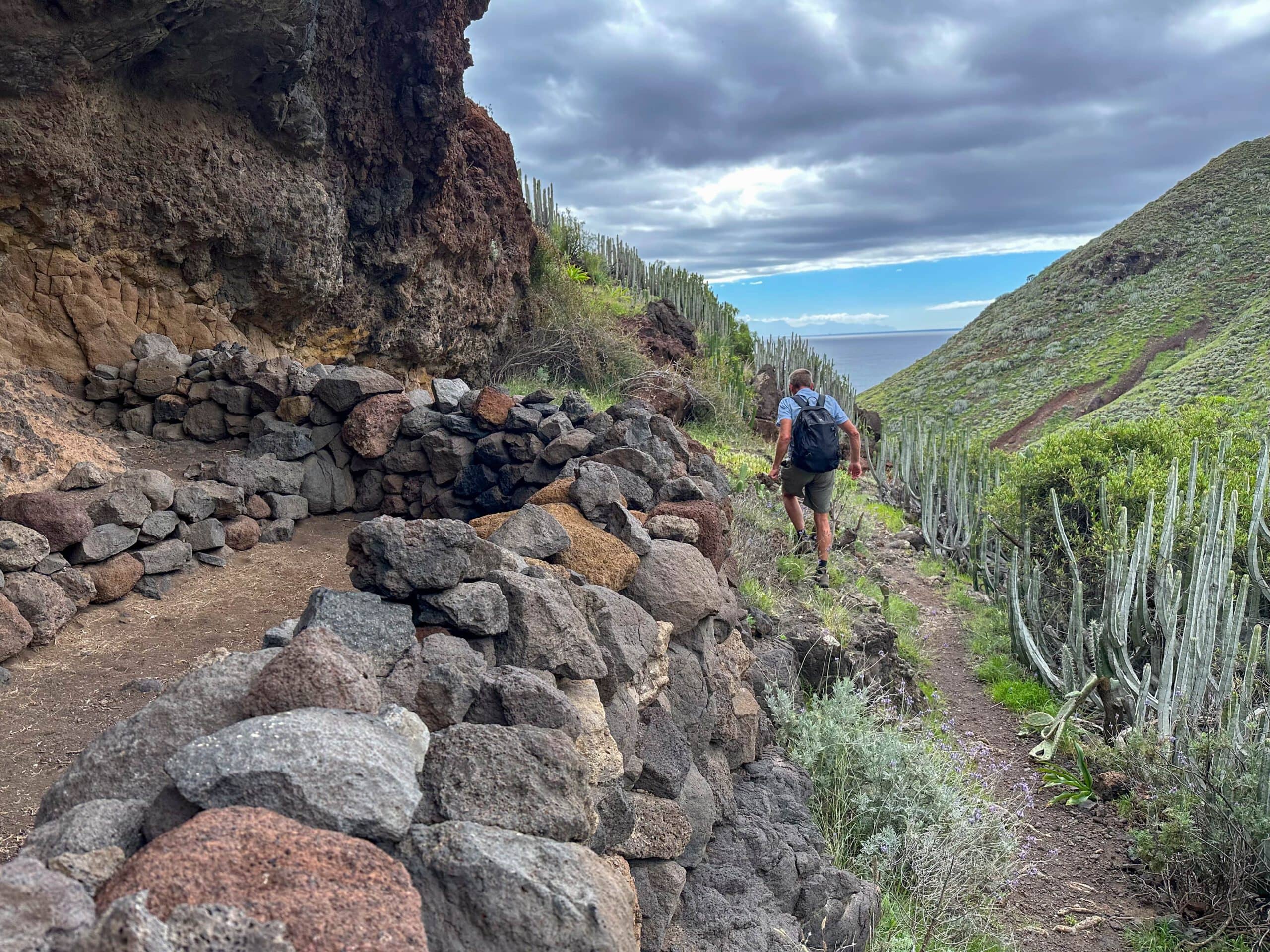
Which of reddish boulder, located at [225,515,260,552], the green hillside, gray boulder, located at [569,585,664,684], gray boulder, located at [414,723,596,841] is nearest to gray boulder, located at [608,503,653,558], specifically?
gray boulder, located at [569,585,664,684]

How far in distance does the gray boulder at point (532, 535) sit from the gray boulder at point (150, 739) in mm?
1370

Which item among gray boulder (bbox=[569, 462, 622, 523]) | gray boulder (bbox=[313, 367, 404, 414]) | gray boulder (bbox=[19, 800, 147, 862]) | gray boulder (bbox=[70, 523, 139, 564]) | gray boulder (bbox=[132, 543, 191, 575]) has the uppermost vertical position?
gray boulder (bbox=[313, 367, 404, 414])

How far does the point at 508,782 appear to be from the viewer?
193cm

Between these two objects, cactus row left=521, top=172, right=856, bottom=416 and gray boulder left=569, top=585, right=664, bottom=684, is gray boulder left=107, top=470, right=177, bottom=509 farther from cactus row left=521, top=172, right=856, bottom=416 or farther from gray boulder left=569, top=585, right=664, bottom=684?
cactus row left=521, top=172, right=856, bottom=416

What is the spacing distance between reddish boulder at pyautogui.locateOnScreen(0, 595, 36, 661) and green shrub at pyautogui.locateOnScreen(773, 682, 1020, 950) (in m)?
3.87

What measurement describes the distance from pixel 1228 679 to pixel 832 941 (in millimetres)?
3490

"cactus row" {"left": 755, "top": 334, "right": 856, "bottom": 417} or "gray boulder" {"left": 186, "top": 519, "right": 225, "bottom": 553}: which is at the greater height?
"cactus row" {"left": 755, "top": 334, "right": 856, "bottom": 417}

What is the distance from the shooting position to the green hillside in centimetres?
2850

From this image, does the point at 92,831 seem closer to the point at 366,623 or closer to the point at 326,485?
the point at 366,623

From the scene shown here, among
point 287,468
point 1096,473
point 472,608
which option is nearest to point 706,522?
point 472,608

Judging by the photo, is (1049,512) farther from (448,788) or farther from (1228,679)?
(448,788)

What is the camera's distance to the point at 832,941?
3.24 m

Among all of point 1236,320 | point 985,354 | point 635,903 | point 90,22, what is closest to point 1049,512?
point 635,903

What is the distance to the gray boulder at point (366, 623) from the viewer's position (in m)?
2.30
